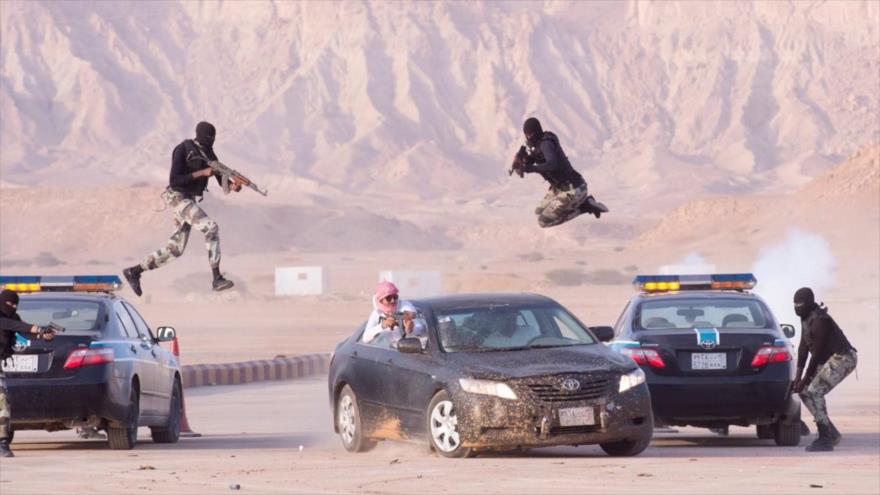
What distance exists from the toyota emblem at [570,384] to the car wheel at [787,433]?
3.71 metres

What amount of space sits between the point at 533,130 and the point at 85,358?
5.87 m

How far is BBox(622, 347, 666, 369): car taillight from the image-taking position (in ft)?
63.8

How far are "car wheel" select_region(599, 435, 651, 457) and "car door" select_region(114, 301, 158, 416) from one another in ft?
16.5

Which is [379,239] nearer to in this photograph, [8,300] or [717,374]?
[717,374]

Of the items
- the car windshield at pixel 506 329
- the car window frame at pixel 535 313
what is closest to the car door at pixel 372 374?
the car window frame at pixel 535 313

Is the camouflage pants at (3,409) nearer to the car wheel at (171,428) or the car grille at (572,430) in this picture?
the car wheel at (171,428)

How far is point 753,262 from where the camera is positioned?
→ 90625 millimetres

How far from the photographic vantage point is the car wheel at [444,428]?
1716 centimetres

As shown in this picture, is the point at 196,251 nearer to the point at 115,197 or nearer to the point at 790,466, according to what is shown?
the point at 115,197

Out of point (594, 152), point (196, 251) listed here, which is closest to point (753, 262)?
point (196, 251)

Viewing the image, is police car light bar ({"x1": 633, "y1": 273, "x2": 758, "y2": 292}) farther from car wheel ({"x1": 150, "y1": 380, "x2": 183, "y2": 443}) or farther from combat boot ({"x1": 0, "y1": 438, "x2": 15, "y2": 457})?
combat boot ({"x1": 0, "y1": 438, "x2": 15, "y2": 457})

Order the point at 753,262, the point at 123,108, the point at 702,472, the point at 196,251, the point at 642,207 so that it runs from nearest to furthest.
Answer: the point at 702,472 → the point at 753,262 → the point at 196,251 → the point at 642,207 → the point at 123,108

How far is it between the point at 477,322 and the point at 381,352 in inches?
42.9

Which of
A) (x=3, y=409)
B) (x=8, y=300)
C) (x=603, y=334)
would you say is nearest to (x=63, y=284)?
(x=8, y=300)
